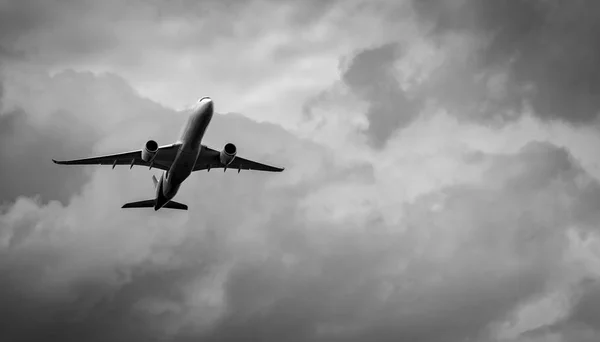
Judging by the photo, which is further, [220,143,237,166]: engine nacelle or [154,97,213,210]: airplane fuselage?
[220,143,237,166]: engine nacelle

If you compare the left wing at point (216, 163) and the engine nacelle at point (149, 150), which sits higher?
the left wing at point (216, 163)

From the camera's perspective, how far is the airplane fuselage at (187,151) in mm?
85875

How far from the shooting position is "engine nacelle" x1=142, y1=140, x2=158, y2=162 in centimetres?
9262

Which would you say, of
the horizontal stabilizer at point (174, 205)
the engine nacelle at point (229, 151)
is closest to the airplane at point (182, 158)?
the engine nacelle at point (229, 151)

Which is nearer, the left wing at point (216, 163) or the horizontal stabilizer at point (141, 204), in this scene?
the left wing at point (216, 163)

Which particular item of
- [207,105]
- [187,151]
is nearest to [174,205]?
[187,151]

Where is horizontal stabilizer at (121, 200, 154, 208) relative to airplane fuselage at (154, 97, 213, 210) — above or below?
above

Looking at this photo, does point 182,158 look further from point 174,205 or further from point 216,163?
point 174,205

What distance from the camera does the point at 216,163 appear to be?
99.6m

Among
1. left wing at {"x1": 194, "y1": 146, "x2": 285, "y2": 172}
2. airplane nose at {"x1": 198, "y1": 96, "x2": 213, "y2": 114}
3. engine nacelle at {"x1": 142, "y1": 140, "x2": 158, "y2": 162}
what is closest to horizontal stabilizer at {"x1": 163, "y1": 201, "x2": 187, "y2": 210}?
left wing at {"x1": 194, "y1": 146, "x2": 285, "y2": 172}

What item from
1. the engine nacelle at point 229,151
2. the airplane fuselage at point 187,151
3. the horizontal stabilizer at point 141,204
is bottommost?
the airplane fuselage at point 187,151

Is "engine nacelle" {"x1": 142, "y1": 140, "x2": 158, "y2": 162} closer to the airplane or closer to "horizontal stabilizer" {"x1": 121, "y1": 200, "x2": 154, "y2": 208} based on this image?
the airplane

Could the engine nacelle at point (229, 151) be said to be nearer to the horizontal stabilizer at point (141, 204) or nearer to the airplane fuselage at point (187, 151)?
the airplane fuselage at point (187, 151)

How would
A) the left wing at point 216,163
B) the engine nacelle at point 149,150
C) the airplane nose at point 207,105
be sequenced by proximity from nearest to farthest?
the airplane nose at point 207,105 < the engine nacelle at point 149,150 < the left wing at point 216,163
